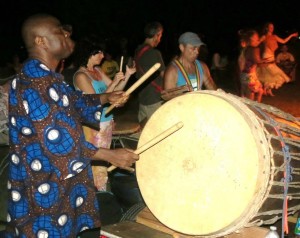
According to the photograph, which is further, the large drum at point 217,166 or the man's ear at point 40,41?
the man's ear at point 40,41

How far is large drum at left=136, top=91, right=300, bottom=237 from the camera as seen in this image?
214 cm

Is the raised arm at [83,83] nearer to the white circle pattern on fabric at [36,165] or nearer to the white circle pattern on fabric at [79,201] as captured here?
the white circle pattern on fabric at [79,201]

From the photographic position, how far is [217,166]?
2221 mm

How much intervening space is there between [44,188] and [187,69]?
2181mm

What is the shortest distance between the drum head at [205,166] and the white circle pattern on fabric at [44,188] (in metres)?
0.53

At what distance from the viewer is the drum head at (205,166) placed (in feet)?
6.99

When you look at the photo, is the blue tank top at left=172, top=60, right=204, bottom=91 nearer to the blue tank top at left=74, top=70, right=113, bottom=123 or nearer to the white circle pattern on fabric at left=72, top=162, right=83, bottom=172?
the blue tank top at left=74, top=70, right=113, bottom=123

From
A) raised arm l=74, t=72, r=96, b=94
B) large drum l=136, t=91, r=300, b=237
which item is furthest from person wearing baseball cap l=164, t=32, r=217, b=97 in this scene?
large drum l=136, t=91, r=300, b=237

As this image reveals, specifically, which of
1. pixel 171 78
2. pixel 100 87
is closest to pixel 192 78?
pixel 171 78

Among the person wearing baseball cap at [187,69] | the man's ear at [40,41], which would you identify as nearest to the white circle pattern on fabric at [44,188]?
the man's ear at [40,41]

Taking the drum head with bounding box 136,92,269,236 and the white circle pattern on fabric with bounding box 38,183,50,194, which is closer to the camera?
the drum head with bounding box 136,92,269,236

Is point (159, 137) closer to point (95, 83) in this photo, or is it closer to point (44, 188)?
point (44, 188)

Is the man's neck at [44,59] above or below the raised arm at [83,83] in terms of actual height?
above

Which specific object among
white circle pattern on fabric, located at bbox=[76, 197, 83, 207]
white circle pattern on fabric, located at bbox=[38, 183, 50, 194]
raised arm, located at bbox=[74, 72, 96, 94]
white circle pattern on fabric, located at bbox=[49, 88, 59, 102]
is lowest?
white circle pattern on fabric, located at bbox=[76, 197, 83, 207]
